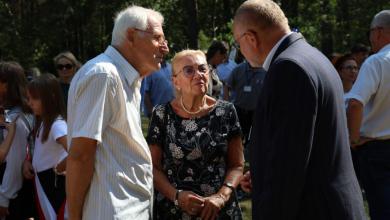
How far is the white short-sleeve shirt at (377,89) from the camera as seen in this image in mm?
4738

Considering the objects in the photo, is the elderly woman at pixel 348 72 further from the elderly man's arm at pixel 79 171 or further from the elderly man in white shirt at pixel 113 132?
the elderly man's arm at pixel 79 171

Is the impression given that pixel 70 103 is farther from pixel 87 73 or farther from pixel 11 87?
pixel 11 87

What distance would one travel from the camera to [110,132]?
2803 mm

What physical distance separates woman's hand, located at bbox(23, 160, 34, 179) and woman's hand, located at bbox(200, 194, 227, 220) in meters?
1.51

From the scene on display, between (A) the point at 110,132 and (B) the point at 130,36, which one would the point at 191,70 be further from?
(A) the point at 110,132

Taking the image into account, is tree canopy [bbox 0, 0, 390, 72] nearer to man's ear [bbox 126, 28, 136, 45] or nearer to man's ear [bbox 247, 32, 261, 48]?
man's ear [bbox 126, 28, 136, 45]

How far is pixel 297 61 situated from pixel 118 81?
0.83 meters

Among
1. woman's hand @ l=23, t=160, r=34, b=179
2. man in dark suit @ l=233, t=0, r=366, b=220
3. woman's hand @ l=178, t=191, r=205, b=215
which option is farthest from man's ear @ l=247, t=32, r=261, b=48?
woman's hand @ l=23, t=160, r=34, b=179

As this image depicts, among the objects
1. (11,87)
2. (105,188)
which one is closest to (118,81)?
(105,188)

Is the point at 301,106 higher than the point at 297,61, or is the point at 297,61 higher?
the point at 297,61

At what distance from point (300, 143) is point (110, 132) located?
2.89 feet

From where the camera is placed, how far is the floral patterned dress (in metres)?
3.81

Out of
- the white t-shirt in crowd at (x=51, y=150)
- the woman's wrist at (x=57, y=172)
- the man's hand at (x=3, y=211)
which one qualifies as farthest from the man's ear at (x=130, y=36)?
the man's hand at (x=3, y=211)

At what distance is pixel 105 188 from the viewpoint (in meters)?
2.77
